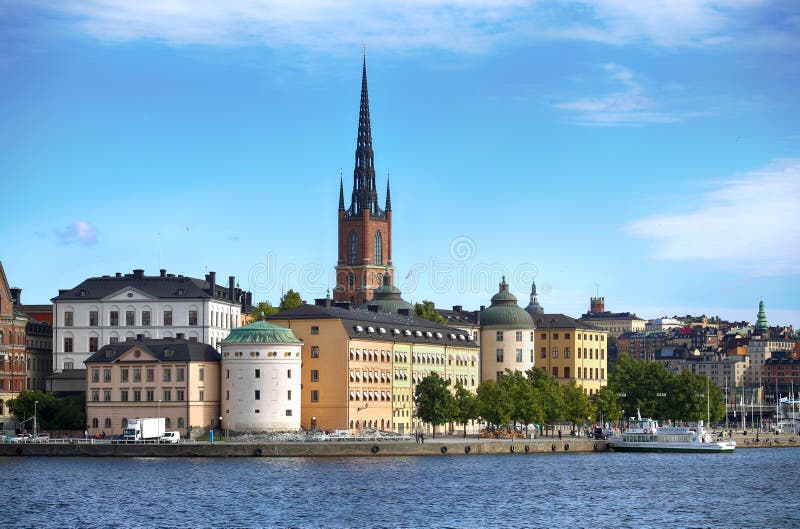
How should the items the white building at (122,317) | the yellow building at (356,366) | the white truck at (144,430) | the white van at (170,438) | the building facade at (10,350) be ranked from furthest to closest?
the white building at (122,317)
the building facade at (10,350)
the yellow building at (356,366)
the white van at (170,438)
the white truck at (144,430)

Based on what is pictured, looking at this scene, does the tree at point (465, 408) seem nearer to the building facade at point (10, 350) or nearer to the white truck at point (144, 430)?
the white truck at point (144, 430)

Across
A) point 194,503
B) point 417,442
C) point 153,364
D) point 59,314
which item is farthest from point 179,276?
point 194,503

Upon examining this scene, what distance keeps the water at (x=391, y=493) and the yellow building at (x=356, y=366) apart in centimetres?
1801

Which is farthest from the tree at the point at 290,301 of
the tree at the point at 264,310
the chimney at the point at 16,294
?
the chimney at the point at 16,294

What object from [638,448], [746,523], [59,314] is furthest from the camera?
[59,314]

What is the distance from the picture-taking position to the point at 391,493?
109m

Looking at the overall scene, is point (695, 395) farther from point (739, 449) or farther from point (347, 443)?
point (347, 443)

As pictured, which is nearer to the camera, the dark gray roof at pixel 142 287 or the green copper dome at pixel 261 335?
the green copper dome at pixel 261 335

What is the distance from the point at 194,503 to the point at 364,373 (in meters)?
59.1

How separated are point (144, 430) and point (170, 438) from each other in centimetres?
233

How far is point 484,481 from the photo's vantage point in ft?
395

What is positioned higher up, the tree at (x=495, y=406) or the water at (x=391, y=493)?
the tree at (x=495, y=406)

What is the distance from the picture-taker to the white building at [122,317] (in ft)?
570

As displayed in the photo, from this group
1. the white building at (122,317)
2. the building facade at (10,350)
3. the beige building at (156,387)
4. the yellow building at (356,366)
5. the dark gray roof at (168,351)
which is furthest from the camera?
the white building at (122,317)
